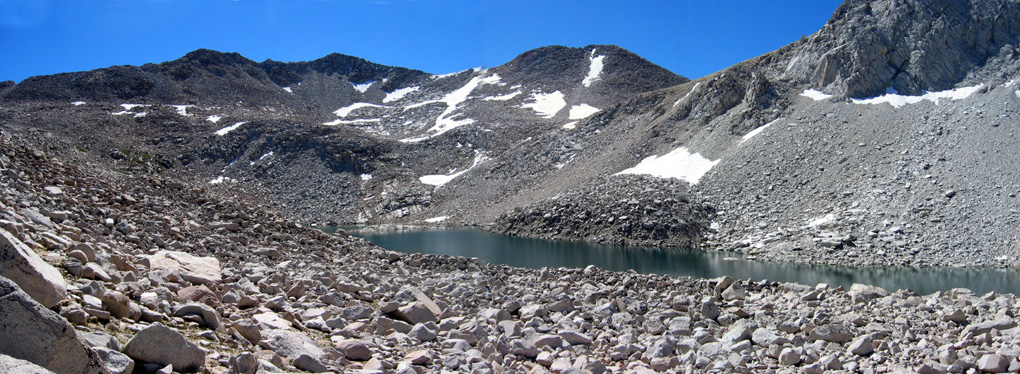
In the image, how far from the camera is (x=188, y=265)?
436 inches

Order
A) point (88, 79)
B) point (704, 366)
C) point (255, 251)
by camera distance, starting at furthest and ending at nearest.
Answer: point (88, 79), point (255, 251), point (704, 366)

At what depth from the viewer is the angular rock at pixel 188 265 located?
997cm

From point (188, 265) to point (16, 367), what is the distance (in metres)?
7.61

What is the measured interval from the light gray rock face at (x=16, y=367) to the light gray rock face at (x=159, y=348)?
145 centimetres

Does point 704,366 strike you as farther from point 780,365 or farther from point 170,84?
point 170,84

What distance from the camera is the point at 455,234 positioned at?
48.4 metres

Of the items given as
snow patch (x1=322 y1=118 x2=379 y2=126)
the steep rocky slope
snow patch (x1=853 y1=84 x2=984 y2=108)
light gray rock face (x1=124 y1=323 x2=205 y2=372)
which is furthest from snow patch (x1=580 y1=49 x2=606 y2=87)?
light gray rock face (x1=124 y1=323 x2=205 y2=372)

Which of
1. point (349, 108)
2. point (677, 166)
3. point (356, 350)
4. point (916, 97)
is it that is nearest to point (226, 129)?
point (349, 108)

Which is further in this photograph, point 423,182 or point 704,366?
point 423,182

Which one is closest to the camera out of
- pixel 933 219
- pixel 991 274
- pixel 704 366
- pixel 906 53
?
pixel 704 366

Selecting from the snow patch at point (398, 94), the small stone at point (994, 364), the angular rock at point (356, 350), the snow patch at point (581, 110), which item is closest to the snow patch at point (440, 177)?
the snow patch at point (581, 110)

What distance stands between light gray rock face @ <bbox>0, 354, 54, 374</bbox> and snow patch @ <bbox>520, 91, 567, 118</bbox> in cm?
7870

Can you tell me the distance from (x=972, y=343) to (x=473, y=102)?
83588mm

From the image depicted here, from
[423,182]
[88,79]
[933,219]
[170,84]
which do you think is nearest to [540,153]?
[423,182]
